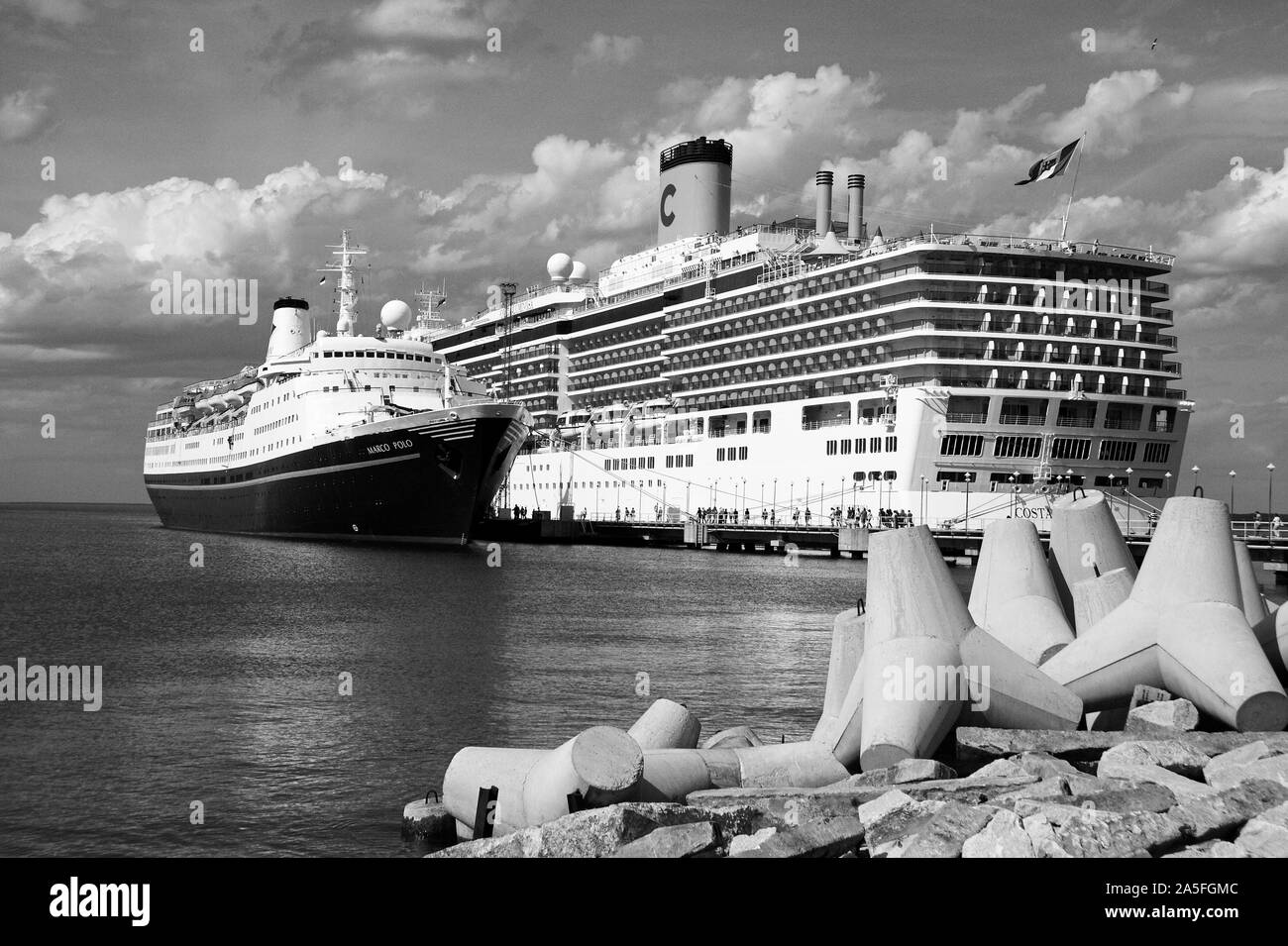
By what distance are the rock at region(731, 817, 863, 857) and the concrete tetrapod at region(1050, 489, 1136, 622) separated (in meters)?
10.3

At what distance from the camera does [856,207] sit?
8969 cm

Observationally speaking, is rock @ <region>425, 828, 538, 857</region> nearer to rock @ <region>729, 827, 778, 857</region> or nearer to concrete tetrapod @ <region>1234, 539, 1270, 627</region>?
rock @ <region>729, 827, 778, 857</region>

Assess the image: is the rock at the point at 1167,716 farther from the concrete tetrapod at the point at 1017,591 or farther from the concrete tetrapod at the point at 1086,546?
the concrete tetrapod at the point at 1086,546

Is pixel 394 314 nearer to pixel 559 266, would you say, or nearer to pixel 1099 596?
pixel 559 266

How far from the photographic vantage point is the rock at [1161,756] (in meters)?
12.8

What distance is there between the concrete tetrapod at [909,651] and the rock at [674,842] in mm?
3804

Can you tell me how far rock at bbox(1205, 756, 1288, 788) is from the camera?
11.9 m

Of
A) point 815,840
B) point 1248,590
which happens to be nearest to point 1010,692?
point 815,840

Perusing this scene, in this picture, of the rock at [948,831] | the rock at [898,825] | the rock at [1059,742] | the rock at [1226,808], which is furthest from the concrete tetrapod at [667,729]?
the rock at [1226,808]

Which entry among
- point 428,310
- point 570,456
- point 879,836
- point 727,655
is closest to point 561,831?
point 879,836

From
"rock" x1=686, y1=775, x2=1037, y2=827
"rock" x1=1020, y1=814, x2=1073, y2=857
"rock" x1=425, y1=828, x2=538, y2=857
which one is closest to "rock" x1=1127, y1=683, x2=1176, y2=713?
"rock" x1=686, y1=775, x2=1037, y2=827
